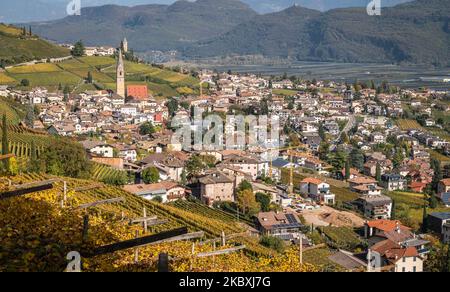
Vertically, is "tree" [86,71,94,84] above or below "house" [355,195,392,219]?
above

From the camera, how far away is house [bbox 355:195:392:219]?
47.3 feet

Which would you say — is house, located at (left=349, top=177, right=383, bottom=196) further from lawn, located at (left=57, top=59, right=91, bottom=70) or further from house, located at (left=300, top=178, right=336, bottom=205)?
lawn, located at (left=57, top=59, right=91, bottom=70)

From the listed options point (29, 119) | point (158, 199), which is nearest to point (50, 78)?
point (29, 119)

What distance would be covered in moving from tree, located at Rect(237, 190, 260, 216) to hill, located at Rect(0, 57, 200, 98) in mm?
17008

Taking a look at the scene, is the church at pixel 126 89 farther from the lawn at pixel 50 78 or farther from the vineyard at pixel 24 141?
the vineyard at pixel 24 141

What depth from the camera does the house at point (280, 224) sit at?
11.0 m

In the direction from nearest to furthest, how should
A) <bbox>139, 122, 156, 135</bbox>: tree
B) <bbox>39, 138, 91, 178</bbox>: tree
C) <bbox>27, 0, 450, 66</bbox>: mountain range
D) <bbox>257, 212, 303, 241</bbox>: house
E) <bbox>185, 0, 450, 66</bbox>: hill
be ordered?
<bbox>39, 138, 91, 178</bbox>: tree → <bbox>257, 212, 303, 241</bbox>: house → <bbox>139, 122, 156, 135</bbox>: tree → <bbox>185, 0, 450, 66</bbox>: hill → <bbox>27, 0, 450, 66</bbox>: mountain range

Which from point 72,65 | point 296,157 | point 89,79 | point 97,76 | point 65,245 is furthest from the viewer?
point 72,65

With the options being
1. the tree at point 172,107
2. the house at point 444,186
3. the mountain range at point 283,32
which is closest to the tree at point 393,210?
the house at point 444,186

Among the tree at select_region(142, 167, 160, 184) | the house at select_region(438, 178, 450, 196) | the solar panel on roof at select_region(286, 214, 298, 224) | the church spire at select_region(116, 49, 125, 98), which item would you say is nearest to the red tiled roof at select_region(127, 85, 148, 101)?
the church spire at select_region(116, 49, 125, 98)

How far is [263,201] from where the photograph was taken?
1305 centimetres

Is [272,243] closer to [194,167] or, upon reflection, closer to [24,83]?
[194,167]

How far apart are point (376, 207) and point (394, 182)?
4118 millimetres
